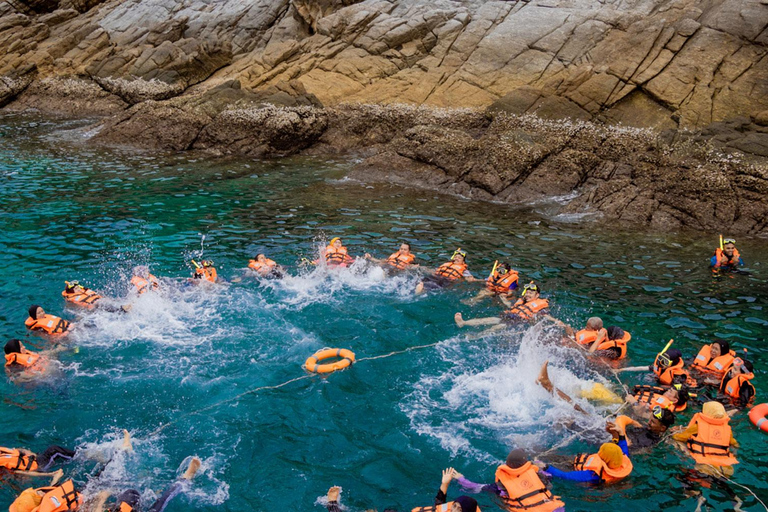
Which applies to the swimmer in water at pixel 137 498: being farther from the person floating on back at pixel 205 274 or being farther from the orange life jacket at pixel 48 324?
the person floating on back at pixel 205 274

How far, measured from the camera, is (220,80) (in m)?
34.8

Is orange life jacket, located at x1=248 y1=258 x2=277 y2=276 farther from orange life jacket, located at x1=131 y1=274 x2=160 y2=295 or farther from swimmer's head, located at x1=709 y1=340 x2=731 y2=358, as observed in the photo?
swimmer's head, located at x1=709 y1=340 x2=731 y2=358

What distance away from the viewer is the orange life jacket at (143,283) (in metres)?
13.4

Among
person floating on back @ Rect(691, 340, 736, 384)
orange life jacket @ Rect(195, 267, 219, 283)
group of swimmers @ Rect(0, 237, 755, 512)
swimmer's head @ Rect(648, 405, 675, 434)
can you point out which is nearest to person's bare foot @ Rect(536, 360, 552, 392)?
group of swimmers @ Rect(0, 237, 755, 512)

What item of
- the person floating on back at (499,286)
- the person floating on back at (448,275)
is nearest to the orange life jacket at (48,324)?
the person floating on back at (448,275)

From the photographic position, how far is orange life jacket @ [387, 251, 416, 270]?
15.4 meters

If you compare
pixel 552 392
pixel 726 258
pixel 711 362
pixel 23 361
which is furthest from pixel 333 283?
pixel 726 258

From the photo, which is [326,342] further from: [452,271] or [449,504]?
[449,504]

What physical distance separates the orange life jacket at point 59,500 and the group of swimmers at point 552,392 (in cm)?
1

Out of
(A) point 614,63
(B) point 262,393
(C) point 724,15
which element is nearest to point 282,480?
(B) point 262,393

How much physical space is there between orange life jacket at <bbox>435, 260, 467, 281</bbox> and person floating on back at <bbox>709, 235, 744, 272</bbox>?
6.91 meters

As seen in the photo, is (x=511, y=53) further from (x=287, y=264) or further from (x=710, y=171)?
(x=287, y=264)

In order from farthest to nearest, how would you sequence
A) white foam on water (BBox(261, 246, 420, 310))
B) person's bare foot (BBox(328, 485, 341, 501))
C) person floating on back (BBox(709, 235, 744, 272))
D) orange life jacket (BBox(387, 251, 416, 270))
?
person floating on back (BBox(709, 235, 744, 272)) → orange life jacket (BBox(387, 251, 416, 270)) → white foam on water (BBox(261, 246, 420, 310)) → person's bare foot (BBox(328, 485, 341, 501))

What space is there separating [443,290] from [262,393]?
5.69m
